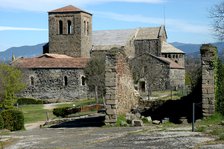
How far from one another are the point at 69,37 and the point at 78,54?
3548mm

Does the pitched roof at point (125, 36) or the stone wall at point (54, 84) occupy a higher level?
the pitched roof at point (125, 36)

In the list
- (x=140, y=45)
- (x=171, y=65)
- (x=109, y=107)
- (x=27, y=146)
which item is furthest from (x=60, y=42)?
(x=27, y=146)

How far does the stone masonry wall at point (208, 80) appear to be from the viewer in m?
18.8

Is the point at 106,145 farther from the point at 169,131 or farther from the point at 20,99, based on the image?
the point at 20,99

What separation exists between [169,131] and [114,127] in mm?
3431

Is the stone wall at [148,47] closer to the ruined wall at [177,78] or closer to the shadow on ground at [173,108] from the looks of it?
the ruined wall at [177,78]

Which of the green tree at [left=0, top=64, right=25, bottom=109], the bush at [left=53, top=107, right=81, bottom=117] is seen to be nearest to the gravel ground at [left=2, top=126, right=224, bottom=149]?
the bush at [left=53, top=107, right=81, bottom=117]

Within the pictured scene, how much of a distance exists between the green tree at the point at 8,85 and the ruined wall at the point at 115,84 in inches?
950

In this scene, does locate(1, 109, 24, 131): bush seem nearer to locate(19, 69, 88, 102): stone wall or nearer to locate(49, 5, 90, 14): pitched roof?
locate(19, 69, 88, 102): stone wall

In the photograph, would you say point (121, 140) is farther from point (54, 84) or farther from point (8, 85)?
point (54, 84)

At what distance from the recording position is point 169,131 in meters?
15.8

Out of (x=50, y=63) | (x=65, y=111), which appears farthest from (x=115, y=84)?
(x=50, y=63)

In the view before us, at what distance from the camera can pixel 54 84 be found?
60.5m

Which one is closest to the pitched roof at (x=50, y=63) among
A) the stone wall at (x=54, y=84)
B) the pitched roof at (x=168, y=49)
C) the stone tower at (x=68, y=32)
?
the stone wall at (x=54, y=84)
